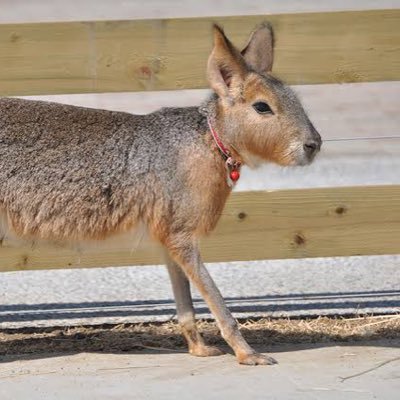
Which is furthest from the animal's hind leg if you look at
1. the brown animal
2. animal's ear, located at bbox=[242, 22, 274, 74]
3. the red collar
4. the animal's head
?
animal's ear, located at bbox=[242, 22, 274, 74]

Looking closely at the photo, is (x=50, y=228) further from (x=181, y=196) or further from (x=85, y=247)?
(x=181, y=196)

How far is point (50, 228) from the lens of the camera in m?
5.85

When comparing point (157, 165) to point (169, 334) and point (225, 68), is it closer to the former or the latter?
point (225, 68)

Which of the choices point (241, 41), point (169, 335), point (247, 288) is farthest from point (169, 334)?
point (241, 41)

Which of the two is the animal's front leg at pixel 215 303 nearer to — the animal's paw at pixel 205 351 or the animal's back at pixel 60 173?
the animal's paw at pixel 205 351

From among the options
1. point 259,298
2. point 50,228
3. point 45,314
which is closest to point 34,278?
point 45,314

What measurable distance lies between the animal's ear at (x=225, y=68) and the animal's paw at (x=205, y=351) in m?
1.30

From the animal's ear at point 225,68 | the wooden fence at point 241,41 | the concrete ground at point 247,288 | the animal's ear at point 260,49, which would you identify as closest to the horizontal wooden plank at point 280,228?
the wooden fence at point 241,41

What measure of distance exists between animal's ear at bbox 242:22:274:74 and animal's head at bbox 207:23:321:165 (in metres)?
0.20

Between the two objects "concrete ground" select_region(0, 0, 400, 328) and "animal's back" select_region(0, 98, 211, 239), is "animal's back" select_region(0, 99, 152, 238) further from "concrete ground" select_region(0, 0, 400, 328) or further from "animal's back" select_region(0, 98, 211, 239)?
"concrete ground" select_region(0, 0, 400, 328)

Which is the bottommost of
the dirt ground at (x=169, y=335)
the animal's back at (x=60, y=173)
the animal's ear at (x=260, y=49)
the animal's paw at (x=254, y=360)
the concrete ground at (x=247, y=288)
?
the concrete ground at (x=247, y=288)

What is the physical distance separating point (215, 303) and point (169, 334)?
864mm

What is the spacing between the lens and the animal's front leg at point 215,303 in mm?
5707

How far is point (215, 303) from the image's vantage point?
5.75 m
